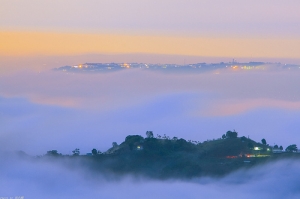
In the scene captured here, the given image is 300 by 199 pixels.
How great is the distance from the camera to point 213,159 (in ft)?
135

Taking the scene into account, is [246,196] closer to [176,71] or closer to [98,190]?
[98,190]

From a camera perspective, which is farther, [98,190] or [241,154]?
[241,154]

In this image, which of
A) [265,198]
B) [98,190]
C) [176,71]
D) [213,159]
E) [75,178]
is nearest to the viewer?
[265,198]

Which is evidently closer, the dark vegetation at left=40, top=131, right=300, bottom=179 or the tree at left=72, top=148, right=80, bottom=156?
the dark vegetation at left=40, top=131, right=300, bottom=179

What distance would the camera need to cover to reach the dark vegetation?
38719 mm

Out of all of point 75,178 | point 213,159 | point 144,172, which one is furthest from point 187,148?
point 75,178

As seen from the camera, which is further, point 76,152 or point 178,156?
point 76,152

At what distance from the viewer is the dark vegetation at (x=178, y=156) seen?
38.7m

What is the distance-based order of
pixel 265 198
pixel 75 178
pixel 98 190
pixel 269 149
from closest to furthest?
pixel 265 198, pixel 98 190, pixel 75 178, pixel 269 149

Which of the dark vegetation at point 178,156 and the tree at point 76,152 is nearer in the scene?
the dark vegetation at point 178,156

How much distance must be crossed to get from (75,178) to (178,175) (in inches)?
218

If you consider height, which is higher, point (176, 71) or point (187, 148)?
point (176, 71)

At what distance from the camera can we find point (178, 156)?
137ft

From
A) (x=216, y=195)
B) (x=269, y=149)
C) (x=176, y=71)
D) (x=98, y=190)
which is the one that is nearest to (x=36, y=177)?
(x=98, y=190)
